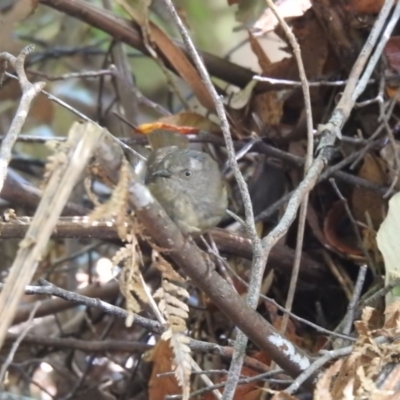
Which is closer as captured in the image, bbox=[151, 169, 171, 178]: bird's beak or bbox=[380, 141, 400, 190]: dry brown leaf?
bbox=[151, 169, 171, 178]: bird's beak

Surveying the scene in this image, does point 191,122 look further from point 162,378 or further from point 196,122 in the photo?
point 162,378

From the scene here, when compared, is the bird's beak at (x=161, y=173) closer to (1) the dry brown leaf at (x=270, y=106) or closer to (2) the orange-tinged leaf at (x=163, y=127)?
(2) the orange-tinged leaf at (x=163, y=127)

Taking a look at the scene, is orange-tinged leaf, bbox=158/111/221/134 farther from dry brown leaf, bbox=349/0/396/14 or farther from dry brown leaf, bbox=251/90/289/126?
dry brown leaf, bbox=349/0/396/14

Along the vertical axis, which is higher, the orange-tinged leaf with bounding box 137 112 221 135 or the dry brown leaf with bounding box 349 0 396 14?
the dry brown leaf with bounding box 349 0 396 14

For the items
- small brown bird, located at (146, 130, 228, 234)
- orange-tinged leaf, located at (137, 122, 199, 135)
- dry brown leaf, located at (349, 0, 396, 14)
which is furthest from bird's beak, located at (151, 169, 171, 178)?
dry brown leaf, located at (349, 0, 396, 14)

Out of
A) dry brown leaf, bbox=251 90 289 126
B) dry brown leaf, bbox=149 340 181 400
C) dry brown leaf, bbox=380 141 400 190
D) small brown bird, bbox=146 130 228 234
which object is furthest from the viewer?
dry brown leaf, bbox=251 90 289 126

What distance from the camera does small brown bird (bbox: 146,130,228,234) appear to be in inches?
43.6

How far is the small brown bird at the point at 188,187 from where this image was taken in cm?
111

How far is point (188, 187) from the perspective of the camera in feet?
3.95

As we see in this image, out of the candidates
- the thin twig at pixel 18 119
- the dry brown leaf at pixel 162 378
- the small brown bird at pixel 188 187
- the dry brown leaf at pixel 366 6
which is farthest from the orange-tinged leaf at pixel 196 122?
the thin twig at pixel 18 119

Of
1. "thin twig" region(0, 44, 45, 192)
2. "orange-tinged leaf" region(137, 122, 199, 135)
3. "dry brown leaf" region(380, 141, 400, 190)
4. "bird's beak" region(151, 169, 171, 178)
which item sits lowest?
"thin twig" region(0, 44, 45, 192)

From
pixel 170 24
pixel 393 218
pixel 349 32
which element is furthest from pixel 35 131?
pixel 393 218

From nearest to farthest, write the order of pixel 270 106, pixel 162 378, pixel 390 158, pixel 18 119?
pixel 18 119, pixel 162 378, pixel 390 158, pixel 270 106

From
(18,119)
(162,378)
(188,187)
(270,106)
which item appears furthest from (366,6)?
(18,119)
